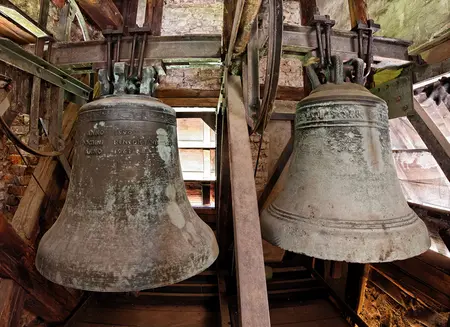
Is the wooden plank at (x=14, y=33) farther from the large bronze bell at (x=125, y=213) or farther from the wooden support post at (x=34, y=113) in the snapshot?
the large bronze bell at (x=125, y=213)

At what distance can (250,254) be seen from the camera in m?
0.94

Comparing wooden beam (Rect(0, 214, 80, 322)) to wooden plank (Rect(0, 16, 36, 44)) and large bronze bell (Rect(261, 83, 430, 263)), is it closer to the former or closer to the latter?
wooden plank (Rect(0, 16, 36, 44))

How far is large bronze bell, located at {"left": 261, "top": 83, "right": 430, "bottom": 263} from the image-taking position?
36.6 inches

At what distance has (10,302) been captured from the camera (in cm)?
143

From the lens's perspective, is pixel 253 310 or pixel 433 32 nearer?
pixel 253 310

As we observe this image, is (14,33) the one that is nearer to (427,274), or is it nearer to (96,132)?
(96,132)

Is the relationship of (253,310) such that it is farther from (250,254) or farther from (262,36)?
(262,36)

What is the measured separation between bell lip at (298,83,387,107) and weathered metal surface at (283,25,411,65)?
26cm

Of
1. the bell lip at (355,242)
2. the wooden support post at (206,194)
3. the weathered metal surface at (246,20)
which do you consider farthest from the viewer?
the wooden support post at (206,194)

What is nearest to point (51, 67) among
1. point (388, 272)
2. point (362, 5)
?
point (362, 5)

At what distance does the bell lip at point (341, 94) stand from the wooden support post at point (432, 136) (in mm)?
802

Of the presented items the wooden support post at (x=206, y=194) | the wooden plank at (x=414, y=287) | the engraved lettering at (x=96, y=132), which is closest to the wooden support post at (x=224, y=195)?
the engraved lettering at (x=96, y=132)

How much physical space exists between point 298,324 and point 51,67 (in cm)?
263

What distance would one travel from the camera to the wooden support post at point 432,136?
1.62 metres
